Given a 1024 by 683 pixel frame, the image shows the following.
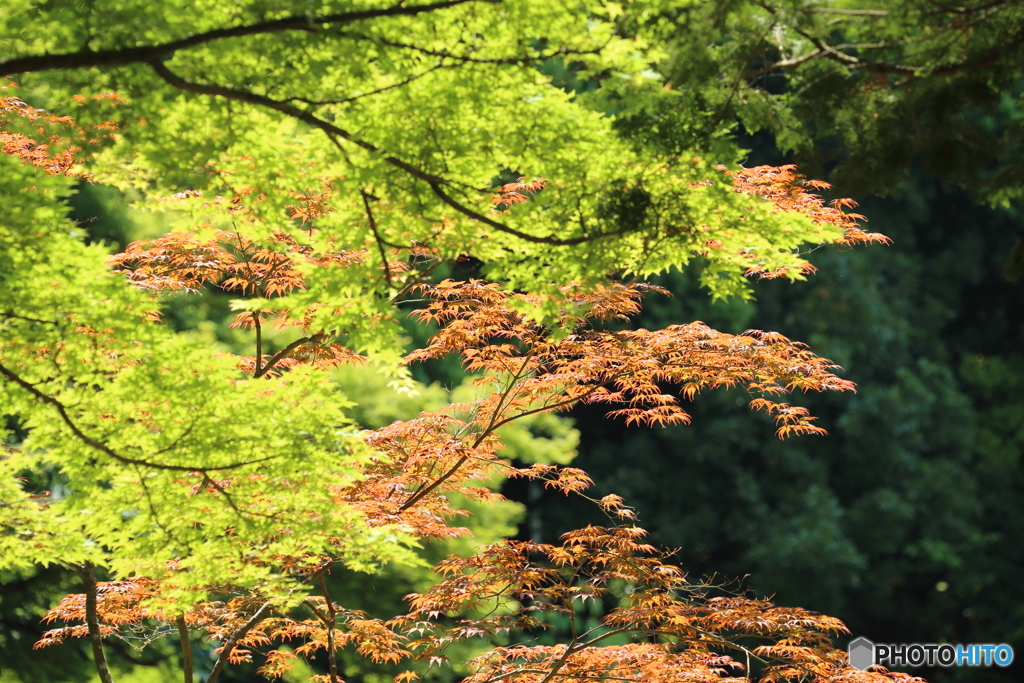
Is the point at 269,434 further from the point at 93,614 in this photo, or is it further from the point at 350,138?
the point at 93,614

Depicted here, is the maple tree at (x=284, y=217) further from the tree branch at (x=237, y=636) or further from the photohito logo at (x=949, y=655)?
the photohito logo at (x=949, y=655)

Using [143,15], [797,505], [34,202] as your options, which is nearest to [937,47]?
[143,15]

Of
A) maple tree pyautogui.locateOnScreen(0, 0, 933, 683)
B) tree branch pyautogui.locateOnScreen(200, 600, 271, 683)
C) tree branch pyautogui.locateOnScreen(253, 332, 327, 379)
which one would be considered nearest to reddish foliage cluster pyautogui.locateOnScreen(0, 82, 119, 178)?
maple tree pyautogui.locateOnScreen(0, 0, 933, 683)

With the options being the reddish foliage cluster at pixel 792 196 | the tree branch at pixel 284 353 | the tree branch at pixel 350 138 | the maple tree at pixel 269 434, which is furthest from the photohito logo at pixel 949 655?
the tree branch at pixel 350 138

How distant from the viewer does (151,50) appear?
2285 mm

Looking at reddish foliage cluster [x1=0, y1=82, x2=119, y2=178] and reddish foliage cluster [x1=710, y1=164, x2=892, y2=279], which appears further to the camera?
reddish foliage cluster [x1=710, y1=164, x2=892, y2=279]

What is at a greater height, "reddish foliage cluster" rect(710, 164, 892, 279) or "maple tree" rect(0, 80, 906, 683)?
"reddish foliage cluster" rect(710, 164, 892, 279)

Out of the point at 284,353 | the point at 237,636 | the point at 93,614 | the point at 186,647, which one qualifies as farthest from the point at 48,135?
the point at 186,647

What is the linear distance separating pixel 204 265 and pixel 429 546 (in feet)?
13.0

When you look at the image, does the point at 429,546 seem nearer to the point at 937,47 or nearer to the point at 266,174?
the point at 266,174

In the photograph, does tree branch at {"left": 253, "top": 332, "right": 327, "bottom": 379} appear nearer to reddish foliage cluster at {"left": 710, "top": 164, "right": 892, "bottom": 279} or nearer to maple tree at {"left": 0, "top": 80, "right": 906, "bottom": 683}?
maple tree at {"left": 0, "top": 80, "right": 906, "bottom": 683}

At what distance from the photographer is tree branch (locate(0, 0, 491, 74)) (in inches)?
90.2

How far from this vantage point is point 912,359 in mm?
10836

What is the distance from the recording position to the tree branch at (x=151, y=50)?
2291 mm
